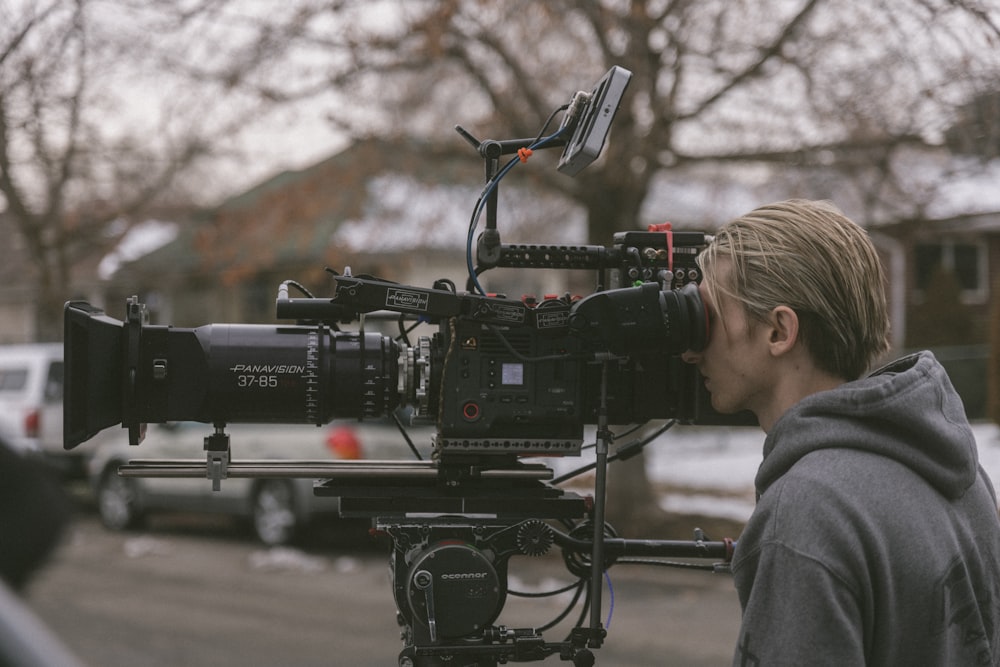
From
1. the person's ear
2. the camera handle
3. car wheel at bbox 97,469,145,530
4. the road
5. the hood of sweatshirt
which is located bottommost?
the road

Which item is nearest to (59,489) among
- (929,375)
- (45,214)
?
(929,375)

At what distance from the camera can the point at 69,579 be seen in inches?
305

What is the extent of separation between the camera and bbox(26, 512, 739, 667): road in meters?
5.95

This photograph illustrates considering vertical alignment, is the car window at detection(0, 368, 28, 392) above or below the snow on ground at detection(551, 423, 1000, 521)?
above

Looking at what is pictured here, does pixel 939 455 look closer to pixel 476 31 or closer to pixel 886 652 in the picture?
pixel 886 652

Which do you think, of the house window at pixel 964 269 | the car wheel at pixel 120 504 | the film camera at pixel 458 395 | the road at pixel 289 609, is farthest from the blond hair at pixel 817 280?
the house window at pixel 964 269

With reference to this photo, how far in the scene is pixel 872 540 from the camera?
1482mm

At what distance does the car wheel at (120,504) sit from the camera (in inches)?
415

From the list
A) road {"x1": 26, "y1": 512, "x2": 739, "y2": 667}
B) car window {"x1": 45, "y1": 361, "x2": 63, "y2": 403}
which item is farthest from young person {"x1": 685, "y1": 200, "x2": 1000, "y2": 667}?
car window {"x1": 45, "y1": 361, "x2": 63, "y2": 403}

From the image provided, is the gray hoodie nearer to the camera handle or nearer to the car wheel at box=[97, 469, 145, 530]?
the camera handle

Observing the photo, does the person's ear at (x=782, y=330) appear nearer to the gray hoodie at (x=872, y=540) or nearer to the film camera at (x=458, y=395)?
the gray hoodie at (x=872, y=540)

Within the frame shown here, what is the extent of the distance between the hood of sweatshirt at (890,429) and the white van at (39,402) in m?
12.4

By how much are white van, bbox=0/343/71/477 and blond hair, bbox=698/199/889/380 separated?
12.2m

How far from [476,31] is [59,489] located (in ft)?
24.9
